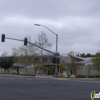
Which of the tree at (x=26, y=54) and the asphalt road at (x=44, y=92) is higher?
the tree at (x=26, y=54)

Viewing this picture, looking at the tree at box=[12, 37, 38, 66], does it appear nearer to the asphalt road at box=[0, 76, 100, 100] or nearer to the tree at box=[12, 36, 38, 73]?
the tree at box=[12, 36, 38, 73]

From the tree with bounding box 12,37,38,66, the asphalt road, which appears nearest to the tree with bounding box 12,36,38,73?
the tree with bounding box 12,37,38,66

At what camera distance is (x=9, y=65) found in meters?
94.1

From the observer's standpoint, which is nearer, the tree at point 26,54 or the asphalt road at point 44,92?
the asphalt road at point 44,92

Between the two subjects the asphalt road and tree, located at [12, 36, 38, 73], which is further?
tree, located at [12, 36, 38, 73]

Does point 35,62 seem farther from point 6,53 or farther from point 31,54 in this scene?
point 6,53

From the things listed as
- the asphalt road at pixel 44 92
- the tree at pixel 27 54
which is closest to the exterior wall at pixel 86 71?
the tree at pixel 27 54

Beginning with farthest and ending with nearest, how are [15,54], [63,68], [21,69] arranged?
[21,69] < [15,54] < [63,68]

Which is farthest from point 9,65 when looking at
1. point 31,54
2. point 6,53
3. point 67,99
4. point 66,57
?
point 67,99

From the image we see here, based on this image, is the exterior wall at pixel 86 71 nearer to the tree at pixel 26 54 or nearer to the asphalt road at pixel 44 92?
the tree at pixel 26 54

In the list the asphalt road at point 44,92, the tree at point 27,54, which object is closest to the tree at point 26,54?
the tree at point 27,54

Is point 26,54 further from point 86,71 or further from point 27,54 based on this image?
point 86,71

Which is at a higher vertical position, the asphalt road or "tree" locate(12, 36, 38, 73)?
"tree" locate(12, 36, 38, 73)

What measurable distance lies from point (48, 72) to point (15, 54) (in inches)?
492
